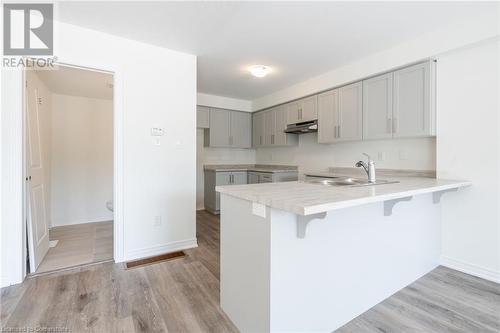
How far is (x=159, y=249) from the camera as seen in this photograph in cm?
276

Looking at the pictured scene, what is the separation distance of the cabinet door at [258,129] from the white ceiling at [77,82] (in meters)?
2.82

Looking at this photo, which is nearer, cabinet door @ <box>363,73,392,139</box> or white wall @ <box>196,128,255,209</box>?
cabinet door @ <box>363,73,392,139</box>

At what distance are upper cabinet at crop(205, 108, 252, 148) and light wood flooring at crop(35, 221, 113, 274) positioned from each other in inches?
97.0

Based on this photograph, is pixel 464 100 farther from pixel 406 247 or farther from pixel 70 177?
pixel 70 177

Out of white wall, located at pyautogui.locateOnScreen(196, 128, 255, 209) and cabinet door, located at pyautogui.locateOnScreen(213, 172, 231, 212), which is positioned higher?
white wall, located at pyautogui.locateOnScreen(196, 128, 255, 209)

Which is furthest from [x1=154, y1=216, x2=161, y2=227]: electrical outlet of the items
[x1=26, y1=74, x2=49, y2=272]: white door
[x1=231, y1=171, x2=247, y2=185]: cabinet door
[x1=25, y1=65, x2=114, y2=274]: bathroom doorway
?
[x1=231, y1=171, x2=247, y2=185]: cabinet door

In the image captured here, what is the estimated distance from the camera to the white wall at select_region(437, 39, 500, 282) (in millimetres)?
2182

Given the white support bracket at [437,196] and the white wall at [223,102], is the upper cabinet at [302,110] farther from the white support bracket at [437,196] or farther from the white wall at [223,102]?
the white support bracket at [437,196]

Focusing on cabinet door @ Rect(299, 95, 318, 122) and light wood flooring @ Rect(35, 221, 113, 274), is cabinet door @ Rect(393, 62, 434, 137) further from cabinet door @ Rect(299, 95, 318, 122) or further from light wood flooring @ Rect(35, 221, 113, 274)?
light wood flooring @ Rect(35, 221, 113, 274)

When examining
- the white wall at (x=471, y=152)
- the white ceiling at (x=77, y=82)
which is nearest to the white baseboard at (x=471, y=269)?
the white wall at (x=471, y=152)

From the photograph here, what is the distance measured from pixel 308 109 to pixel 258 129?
1.46 metres

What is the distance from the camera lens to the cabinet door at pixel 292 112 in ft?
13.9

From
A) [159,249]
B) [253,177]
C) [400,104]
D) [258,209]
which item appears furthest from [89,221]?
[400,104]

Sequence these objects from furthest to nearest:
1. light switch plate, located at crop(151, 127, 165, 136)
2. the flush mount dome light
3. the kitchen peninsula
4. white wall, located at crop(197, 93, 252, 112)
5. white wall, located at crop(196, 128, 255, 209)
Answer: white wall, located at crop(196, 128, 255, 209) < white wall, located at crop(197, 93, 252, 112) < the flush mount dome light < light switch plate, located at crop(151, 127, 165, 136) < the kitchen peninsula
